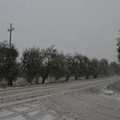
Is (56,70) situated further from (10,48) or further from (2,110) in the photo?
(2,110)

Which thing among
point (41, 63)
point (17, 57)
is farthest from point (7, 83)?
point (41, 63)

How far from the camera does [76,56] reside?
57438mm

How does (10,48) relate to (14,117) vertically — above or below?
above

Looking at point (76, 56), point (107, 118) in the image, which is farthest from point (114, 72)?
point (107, 118)

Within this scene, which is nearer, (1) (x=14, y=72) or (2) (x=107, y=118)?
(2) (x=107, y=118)

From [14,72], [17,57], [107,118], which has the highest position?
[17,57]

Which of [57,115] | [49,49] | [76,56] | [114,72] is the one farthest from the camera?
[114,72]

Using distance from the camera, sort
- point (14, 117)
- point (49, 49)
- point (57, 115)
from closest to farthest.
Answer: point (14, 117), point (57, 115), point (49, 49)

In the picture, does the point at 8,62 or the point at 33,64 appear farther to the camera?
the point at 33,64

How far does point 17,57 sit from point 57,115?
2279 cm

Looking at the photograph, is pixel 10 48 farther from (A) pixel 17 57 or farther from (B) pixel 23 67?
(B) pixel 23 67

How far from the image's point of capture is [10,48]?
29.6 metres

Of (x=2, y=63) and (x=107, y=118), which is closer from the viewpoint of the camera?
(x=107, y=118)

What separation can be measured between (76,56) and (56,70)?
57.8ft
